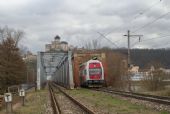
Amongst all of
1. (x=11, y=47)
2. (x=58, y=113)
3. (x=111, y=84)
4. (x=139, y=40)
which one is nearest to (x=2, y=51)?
(x=11, y=47)

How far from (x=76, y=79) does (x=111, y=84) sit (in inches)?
246

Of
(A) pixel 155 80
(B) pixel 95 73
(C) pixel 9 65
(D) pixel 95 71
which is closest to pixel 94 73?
(B) pixel 95 73

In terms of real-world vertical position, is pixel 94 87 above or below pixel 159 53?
below

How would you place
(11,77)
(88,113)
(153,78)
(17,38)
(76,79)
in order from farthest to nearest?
(17,38)
(11,77)
(76,79)
(153,78)
(88,113)

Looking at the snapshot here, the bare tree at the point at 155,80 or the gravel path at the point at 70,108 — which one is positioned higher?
the bare tree at the point at 155,80

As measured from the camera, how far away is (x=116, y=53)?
253 ft

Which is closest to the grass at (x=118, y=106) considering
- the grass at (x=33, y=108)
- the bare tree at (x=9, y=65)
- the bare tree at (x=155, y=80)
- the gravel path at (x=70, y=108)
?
the gravel path at (x=70, y=108)

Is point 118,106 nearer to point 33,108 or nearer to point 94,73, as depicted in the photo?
point 33,108

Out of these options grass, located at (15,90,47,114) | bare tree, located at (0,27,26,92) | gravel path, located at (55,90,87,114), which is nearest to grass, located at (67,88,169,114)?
gravel path, located at (55,90,87,114)

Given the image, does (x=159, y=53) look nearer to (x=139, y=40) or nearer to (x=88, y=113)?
(x=139, y=40)

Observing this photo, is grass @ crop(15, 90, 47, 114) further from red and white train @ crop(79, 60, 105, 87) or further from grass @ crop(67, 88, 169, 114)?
red and white train @ crop(79, 60, 105, 87)

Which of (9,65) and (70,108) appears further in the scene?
(9,65)

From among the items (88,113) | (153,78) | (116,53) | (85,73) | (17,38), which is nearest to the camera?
(88,113)

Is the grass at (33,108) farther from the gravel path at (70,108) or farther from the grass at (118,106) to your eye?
the grass at (118,106)
